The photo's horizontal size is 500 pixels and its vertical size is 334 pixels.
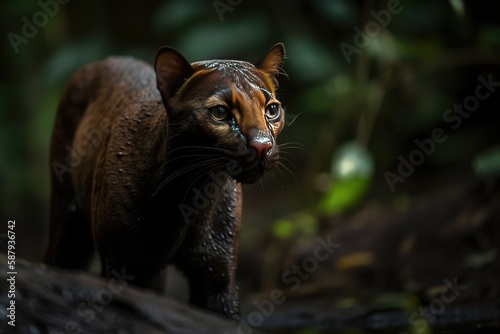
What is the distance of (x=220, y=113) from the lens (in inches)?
136

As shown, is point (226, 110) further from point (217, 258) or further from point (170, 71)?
point (217, 258)

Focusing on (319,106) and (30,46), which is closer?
(319,106)

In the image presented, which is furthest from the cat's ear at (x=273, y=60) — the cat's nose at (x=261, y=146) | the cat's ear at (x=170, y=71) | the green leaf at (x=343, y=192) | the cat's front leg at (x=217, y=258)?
the green leaf at (x=343, y=192)

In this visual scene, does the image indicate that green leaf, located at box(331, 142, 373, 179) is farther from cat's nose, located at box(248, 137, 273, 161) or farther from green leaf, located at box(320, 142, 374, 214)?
cat's nose, located at box(248, 137, 273, 161)

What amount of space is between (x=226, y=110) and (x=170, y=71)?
1.06 ft

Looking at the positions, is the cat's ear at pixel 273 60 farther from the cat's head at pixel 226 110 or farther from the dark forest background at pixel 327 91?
the dark forest background at pixel 327 91

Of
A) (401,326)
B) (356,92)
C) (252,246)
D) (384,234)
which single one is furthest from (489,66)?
(401,326)

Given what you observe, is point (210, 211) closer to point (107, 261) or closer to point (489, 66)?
point (107, 261)

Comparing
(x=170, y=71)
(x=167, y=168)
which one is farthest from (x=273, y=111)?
(x=167, y=168)

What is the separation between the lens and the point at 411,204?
7.21 m

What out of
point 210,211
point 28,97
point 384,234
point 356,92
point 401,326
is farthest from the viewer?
point 28,97

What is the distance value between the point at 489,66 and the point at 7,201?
15.9 feet

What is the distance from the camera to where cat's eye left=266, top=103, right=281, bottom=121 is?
11.5 feet

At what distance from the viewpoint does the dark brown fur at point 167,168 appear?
11.3ft
